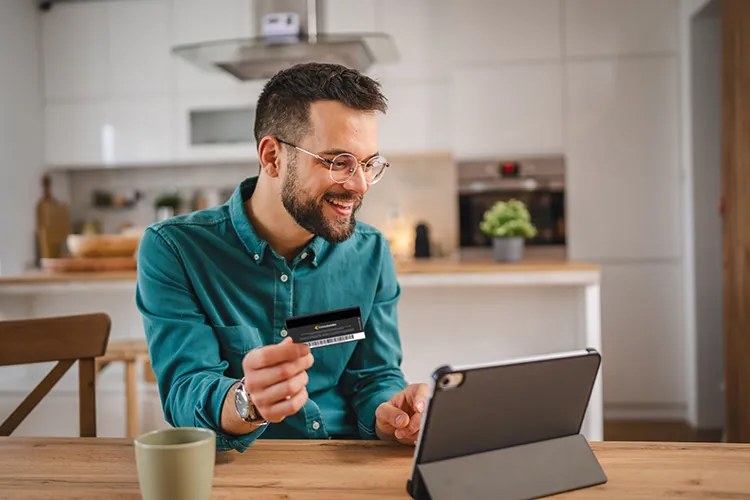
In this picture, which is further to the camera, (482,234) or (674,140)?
(482,234)

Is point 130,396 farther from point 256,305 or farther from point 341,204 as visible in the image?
point 341,204

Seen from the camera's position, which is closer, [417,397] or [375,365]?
[417,397]

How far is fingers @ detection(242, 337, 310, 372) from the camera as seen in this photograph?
836 millimetres

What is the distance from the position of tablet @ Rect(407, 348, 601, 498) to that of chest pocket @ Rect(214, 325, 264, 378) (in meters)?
0.57

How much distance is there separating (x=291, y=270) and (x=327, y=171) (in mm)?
217

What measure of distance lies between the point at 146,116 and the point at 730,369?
11.7 feet

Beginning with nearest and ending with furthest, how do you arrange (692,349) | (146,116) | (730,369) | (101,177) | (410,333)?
(410,333), (730,369), (692,349), (146,116), (101,177)

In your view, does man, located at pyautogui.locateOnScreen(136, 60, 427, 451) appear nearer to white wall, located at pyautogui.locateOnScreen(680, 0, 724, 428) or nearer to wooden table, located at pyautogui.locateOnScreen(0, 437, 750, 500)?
wooden table, located at pyautogui.locateOnScreen(0, 437, 750, 500)

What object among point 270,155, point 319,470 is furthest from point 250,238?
point 319,470

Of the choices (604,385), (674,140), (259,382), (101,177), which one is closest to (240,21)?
(101,177)

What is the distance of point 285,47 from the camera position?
3.65 m

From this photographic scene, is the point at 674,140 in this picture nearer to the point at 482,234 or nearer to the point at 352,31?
the point at 482,234

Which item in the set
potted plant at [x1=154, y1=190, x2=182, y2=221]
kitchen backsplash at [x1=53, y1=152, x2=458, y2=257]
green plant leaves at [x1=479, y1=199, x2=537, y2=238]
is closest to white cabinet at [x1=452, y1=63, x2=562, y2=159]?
kitchen backsplash at [x1=53, y1=152, x2=458, y2=257]

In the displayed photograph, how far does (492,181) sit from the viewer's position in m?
4.35
